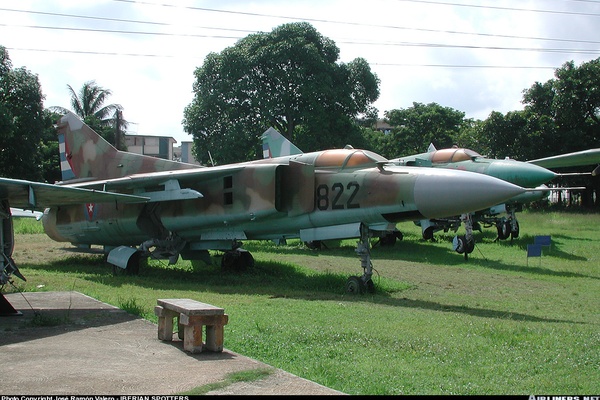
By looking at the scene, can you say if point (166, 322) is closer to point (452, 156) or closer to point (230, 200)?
point (230, 200)

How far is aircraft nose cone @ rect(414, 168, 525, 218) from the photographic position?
11.1 meters

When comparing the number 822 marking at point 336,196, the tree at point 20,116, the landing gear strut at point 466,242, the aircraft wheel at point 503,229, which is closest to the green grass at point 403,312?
the landing gear strut at point 466,242

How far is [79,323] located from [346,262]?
1061 centimetres

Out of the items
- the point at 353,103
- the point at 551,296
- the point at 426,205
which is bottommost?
the point at 551,296

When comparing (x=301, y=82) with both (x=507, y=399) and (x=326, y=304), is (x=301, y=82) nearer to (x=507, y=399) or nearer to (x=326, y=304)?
(x=326, y=304)

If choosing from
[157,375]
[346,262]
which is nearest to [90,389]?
[157,375]

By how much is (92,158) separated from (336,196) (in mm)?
8184

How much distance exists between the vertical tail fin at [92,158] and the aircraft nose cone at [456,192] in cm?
704

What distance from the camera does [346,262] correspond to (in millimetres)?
18672

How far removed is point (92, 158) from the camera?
17938 millimetres

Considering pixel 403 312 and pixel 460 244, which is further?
pixel 460 244

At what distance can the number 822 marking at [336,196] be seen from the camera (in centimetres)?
1278

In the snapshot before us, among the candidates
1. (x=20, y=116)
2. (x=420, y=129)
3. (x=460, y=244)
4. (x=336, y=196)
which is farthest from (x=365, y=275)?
(x=420, y=129)

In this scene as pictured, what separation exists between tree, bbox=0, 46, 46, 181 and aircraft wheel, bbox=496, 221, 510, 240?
95.1 ft
